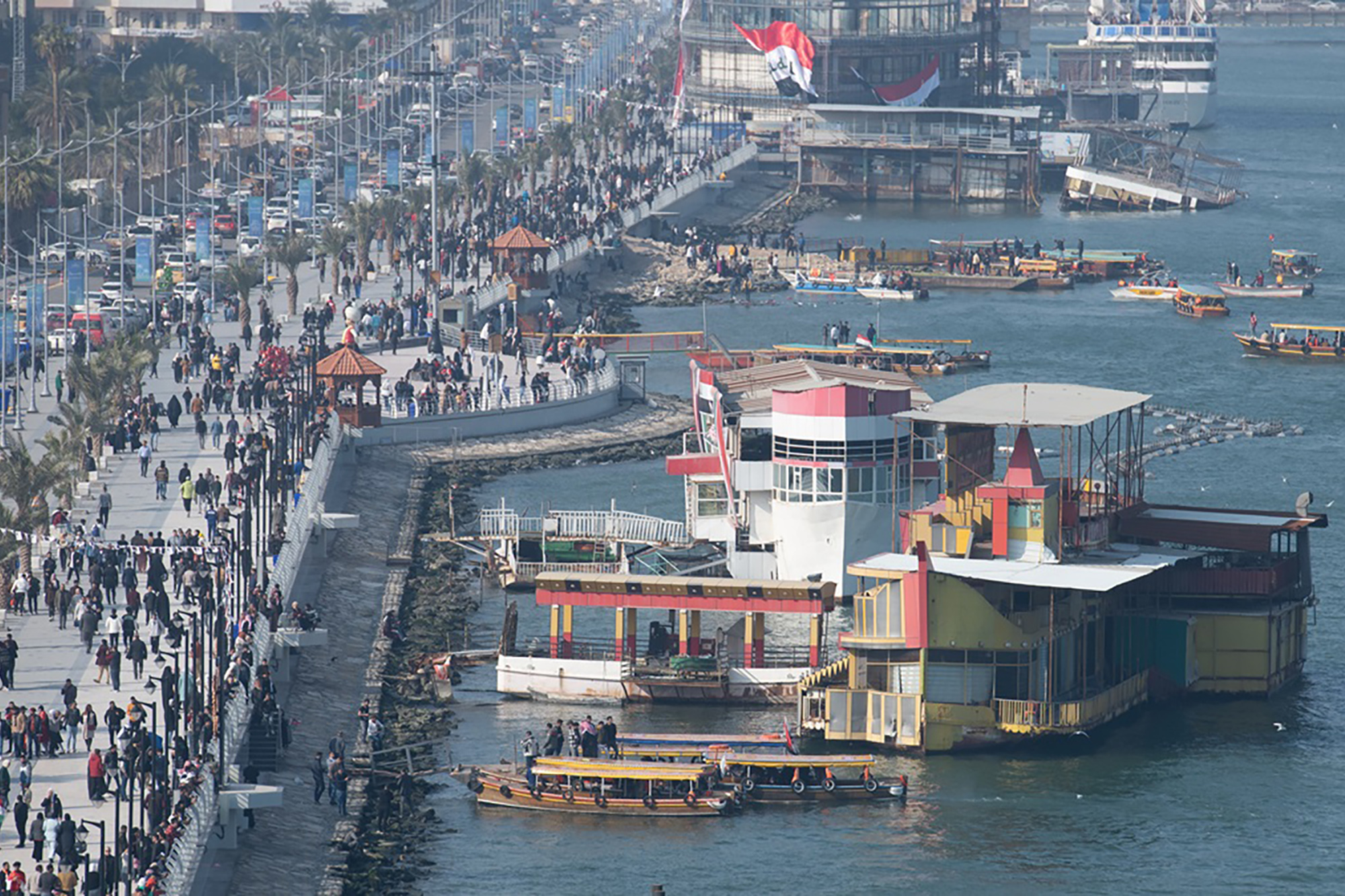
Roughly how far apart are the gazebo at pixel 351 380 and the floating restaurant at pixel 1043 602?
3196cm

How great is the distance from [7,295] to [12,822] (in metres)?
70.4

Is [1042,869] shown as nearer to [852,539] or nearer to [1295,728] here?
[1295,728]

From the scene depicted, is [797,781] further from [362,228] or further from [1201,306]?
[1201,306]

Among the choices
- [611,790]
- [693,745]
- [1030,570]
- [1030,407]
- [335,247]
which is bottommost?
[611,790]

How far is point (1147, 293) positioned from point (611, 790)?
98.9 m

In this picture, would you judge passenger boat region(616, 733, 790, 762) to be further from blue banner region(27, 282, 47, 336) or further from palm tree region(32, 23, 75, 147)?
palm tree region(32, 23, 75, 147)

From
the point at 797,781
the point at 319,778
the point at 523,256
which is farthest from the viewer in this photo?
the point at 523,256

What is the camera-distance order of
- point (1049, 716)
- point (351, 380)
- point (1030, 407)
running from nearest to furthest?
point (1049, 716) < point (1030, 407) < point (351, 380)

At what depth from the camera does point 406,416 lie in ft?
391

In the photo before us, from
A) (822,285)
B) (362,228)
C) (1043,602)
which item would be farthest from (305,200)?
(1043,602)

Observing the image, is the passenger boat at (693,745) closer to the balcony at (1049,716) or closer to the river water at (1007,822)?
the river water at (1007,822)

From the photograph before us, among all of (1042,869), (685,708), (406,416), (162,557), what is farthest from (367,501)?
(1042,869)

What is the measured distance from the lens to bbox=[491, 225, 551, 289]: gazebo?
148250 mm

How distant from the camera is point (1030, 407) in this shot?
84.8m
